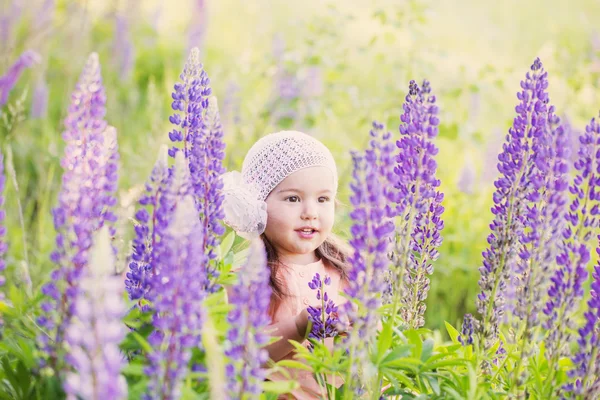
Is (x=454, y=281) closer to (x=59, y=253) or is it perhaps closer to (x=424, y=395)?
(x=424, y=395)

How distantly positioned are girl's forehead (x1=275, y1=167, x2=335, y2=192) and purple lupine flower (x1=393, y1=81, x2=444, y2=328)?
0.68 m

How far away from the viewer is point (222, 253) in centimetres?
260

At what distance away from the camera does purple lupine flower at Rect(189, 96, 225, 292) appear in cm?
221

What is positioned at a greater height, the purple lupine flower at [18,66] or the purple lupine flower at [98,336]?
the purple lupine flower at [18,66]

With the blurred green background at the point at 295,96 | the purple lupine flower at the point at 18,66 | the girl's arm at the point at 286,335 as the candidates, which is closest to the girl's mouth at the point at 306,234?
the girl's arm at the point at 286,335

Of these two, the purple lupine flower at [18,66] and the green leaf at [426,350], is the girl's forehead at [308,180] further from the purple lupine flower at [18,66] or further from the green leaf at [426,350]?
the purple lupine flower at [18,66]

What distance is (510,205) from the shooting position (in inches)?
91.4

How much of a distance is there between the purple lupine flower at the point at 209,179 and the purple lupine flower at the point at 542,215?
3.24 feet

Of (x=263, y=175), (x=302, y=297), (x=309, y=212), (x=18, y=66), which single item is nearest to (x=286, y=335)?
(x=302, y=297)

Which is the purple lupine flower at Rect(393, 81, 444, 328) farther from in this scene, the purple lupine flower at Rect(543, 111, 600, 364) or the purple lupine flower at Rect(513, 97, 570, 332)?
the purple lupine flower at Rect(543, 111, 600, 364)

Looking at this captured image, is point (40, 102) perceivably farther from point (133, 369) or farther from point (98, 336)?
point (98, 336)

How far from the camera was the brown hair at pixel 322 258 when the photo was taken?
2980 mm

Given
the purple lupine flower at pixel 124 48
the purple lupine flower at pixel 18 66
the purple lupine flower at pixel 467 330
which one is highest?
the purple lupine flower at pixel 124 48

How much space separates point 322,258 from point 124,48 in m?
4.15
